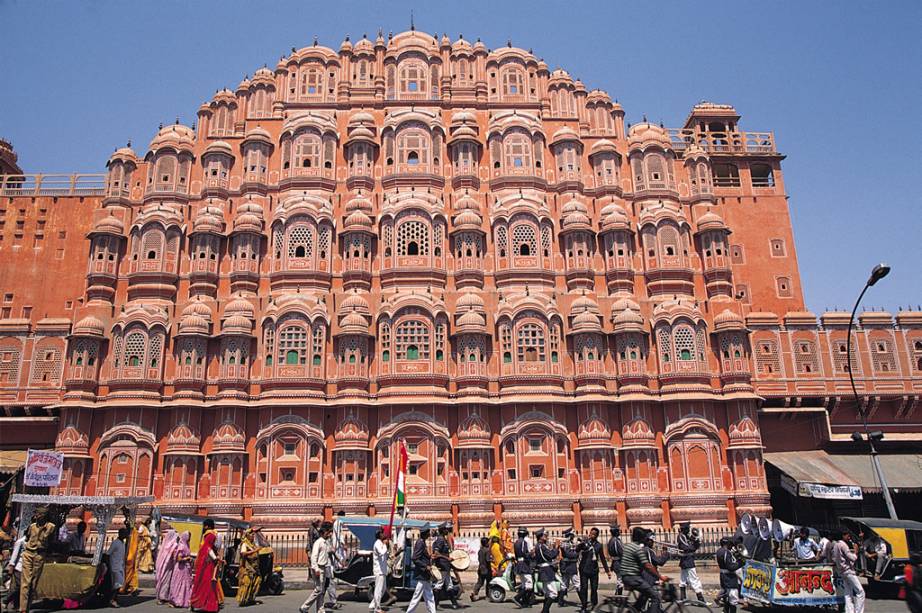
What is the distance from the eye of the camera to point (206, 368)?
31.7 m

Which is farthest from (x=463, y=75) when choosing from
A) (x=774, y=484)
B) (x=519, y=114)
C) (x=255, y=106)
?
(x=774, y=484)

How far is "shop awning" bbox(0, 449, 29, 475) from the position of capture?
102 ft

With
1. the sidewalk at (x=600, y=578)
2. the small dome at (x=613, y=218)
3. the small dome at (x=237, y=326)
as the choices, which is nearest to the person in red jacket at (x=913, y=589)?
the sidewalk at (x=600, y=578)

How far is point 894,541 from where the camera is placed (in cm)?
1903

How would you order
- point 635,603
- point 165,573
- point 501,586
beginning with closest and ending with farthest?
point 635,603
point 165,573
point 501,586

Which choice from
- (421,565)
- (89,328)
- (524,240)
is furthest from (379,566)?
(89,328)

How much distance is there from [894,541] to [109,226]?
31.9 m

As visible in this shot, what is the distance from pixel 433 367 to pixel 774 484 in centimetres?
1555

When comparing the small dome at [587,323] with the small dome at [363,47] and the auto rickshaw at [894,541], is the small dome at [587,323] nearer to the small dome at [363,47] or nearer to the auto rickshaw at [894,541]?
the auto rickshaw at [894,541]

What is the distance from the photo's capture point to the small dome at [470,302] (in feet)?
105

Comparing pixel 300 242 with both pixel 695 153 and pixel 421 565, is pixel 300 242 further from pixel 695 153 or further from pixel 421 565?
pixel 421 565

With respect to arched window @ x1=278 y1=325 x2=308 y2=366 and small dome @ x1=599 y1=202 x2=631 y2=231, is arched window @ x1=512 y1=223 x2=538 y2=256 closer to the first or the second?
small dome @ x1=599 y1=202 x2=631 y2=231

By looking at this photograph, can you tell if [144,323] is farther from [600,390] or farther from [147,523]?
[600,390]

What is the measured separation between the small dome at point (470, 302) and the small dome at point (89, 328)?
15.0 meters
